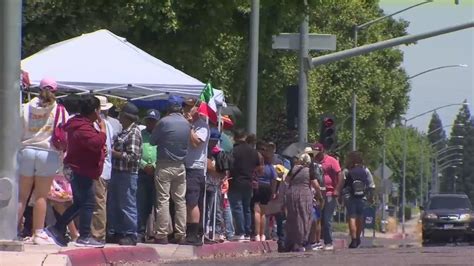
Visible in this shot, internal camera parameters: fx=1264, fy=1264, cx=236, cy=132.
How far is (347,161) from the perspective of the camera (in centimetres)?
2391

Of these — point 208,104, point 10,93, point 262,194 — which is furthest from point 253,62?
point 10,93

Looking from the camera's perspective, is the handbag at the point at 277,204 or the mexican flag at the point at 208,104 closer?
the mexican flag at the point at 208,104

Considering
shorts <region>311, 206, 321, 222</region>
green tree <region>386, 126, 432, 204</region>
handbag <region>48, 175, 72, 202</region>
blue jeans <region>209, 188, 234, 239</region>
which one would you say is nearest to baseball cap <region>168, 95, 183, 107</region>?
handbag <region>48, 175, 72, 202</region>

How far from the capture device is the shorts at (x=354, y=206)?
78.1 feet

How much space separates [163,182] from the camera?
54.6 ft

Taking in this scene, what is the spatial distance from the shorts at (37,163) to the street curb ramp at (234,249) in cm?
340

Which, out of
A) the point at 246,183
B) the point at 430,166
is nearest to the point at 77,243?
the point at 246,183

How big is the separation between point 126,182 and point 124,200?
228 mm

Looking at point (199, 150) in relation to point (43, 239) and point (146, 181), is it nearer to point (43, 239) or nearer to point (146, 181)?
point (146, 181)

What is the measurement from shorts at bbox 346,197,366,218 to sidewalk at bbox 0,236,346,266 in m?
4.28

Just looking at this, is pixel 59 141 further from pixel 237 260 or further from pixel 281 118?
pixel 281 118

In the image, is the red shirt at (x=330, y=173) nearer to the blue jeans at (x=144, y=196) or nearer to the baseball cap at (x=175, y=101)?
the blue jeans at (x=144, y=196)

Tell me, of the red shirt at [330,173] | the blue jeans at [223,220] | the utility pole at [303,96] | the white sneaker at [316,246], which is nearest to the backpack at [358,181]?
the red shirt at [330,173]

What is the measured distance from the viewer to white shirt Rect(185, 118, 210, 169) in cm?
1714
